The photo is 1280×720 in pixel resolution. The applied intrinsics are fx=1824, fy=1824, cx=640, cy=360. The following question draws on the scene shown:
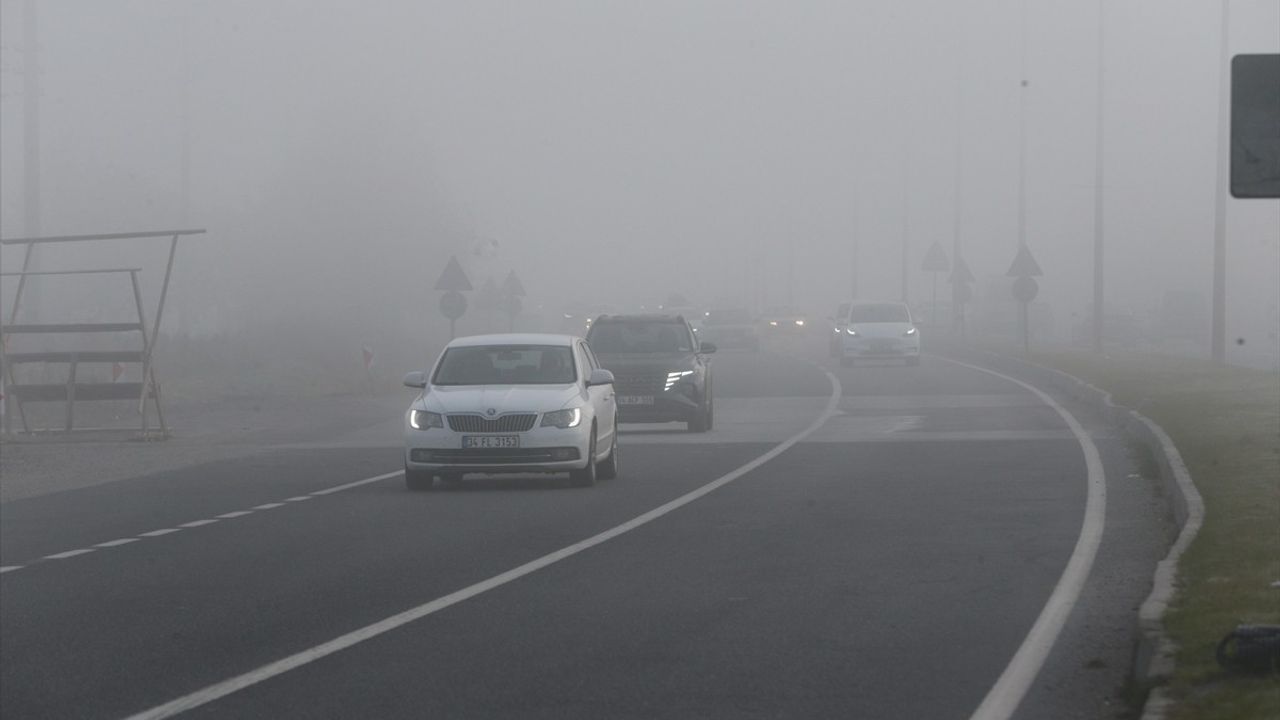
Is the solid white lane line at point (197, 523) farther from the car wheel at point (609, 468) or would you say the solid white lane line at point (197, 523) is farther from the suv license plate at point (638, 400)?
the suv license plate at point (638, 400)

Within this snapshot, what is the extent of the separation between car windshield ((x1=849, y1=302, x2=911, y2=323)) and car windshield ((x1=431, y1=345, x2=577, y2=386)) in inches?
1283

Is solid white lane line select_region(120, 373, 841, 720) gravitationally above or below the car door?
below

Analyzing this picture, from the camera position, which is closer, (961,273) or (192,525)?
(192,525)

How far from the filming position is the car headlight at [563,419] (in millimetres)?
17766

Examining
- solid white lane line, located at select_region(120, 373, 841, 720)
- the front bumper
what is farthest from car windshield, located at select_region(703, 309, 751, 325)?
solid white lane line, located at select_region(120, 373, 841, 720)

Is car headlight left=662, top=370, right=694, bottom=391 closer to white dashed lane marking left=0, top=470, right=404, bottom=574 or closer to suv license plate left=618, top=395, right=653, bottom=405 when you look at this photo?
suv license plate left=618, top=395, right=653, bottom=405

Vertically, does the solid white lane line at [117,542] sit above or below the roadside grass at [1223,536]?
below

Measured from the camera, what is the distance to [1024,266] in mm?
46469

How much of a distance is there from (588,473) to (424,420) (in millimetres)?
1709

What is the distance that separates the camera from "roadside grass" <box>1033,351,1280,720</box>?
23.4 ft

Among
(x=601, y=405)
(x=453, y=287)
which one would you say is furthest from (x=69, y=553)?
(x=453, y=287)

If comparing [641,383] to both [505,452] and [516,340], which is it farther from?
[505,452]

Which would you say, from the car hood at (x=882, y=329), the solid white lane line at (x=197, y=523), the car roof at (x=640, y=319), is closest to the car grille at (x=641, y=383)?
the car roof at (x=640, y=319)

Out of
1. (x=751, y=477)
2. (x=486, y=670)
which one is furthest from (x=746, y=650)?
(x=751, y=477)
